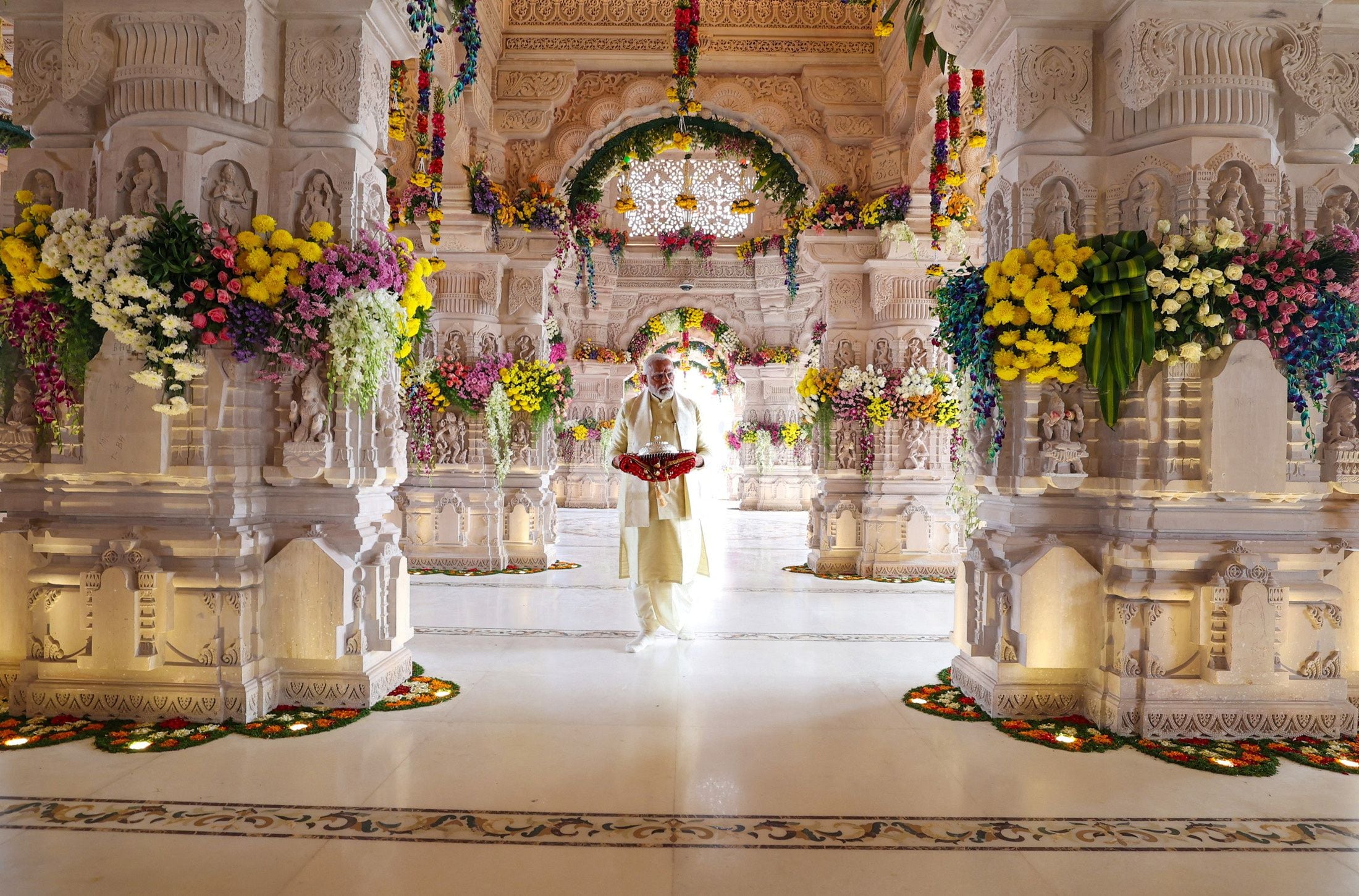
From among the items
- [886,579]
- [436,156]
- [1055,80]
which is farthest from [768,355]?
[1055,80]

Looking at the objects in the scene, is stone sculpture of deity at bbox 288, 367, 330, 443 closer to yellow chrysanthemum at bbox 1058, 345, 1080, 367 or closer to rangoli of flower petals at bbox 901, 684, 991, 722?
rangoli of flower petals at bbox 901, 684, 991, 722

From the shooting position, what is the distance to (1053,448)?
4422mm

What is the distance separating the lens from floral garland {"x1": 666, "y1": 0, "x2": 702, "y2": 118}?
25.9 ft

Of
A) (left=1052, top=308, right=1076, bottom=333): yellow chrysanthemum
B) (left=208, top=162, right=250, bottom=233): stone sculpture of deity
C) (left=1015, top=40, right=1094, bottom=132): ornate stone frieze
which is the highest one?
(left=1015, top=40, right=1094, bottom=132): ornate stone frieze

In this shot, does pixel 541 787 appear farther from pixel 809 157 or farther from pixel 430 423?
pixel 809 157

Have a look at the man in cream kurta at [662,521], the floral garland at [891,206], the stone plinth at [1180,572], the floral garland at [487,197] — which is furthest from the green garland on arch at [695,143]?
the stone plinth at [1180,572]

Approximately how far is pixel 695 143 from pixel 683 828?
8686 millimetres

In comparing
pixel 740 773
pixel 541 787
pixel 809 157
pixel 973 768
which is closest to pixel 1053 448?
pixel 973 768

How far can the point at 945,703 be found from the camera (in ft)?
15.5

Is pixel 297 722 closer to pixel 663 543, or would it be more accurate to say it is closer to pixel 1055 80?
pixel 663 543

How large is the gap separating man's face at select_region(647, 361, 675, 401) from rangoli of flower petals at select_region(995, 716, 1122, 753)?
3.40m

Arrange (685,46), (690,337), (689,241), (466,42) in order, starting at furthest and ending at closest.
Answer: (690,337) < (689,241) < (685,46) < (466,42)

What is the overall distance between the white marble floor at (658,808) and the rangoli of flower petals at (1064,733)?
0.36ft

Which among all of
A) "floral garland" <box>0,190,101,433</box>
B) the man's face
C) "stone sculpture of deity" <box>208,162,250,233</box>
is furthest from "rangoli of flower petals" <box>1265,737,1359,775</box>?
"floral garland" <box>0,190,101,433</box>
